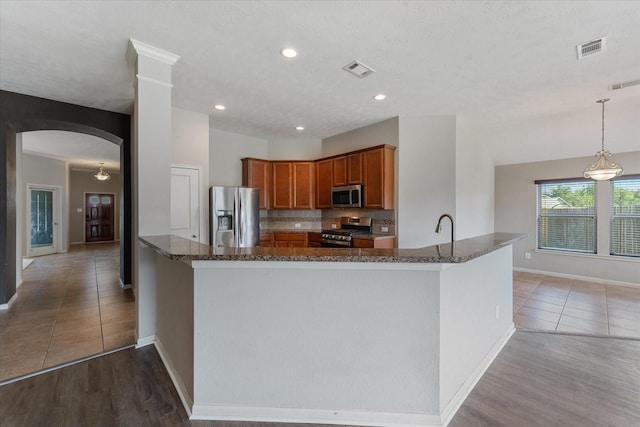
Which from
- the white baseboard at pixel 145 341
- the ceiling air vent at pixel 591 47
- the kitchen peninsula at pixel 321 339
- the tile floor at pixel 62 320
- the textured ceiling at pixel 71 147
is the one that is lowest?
the tile floor at pixel 62 320

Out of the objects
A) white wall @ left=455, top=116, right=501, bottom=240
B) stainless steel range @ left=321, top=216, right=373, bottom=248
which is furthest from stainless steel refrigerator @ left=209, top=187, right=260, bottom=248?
white wall @ left=455, top=116, right=501, bottom=240

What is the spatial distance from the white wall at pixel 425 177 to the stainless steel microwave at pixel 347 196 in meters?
0.66

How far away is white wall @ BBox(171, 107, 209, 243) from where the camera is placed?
4.07 meters

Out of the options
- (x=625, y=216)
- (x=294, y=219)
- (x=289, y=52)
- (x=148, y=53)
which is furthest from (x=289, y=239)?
(x=625, y=216)

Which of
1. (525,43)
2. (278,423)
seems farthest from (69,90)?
(525,43)

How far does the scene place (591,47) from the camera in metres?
2.52

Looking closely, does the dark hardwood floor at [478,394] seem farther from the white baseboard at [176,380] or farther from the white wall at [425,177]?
the white wall at [425,177]

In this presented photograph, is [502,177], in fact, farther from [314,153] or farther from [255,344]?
[255,344]

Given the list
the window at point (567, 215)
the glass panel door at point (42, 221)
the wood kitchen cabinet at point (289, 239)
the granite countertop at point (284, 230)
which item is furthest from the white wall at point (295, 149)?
the glass panel door at point (42, 221)

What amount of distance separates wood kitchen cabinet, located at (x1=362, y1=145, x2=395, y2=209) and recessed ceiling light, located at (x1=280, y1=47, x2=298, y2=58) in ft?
7.26

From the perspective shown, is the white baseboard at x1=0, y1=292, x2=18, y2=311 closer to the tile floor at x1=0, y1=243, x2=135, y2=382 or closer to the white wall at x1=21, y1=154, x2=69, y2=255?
the tile floor at x1=0, y1=243, x2=135, y2=382

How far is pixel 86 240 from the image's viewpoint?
1045 centimetres

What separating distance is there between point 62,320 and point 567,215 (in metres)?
8.34

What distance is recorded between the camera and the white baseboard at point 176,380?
1.83m
